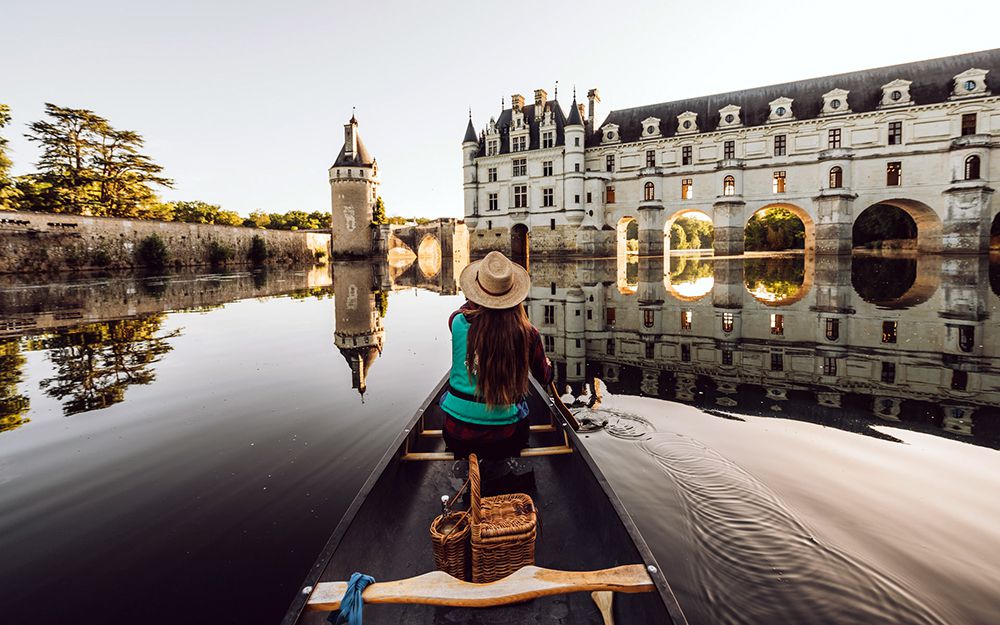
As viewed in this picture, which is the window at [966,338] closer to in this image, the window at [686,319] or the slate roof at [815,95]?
the window at [686,319]

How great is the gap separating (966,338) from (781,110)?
31483 millimetres

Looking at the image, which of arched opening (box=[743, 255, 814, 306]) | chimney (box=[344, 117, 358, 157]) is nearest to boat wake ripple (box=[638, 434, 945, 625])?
arched opening (box=[743, 255, 814, 306])

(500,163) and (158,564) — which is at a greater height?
(500,163)

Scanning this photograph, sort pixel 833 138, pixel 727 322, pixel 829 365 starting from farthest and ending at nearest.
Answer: pixel 833 138 → pixel 727 322 → pixel 829 365

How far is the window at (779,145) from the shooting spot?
33.7 m

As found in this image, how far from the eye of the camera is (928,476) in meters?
3.97

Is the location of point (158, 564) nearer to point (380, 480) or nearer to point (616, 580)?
point (380, 480)

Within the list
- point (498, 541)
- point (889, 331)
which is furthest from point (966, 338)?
point (498, 541)

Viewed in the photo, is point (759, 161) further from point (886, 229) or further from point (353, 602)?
point (353, 602)

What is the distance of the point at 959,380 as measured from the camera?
6.54 meters

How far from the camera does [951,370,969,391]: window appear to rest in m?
6.27

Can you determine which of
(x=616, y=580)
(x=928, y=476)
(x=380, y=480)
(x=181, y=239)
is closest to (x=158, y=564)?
(x=380, y=480)

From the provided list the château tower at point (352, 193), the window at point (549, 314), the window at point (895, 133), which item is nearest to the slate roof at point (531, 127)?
the château tower at point (352, 193)

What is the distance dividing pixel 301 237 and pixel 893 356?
51.9m
